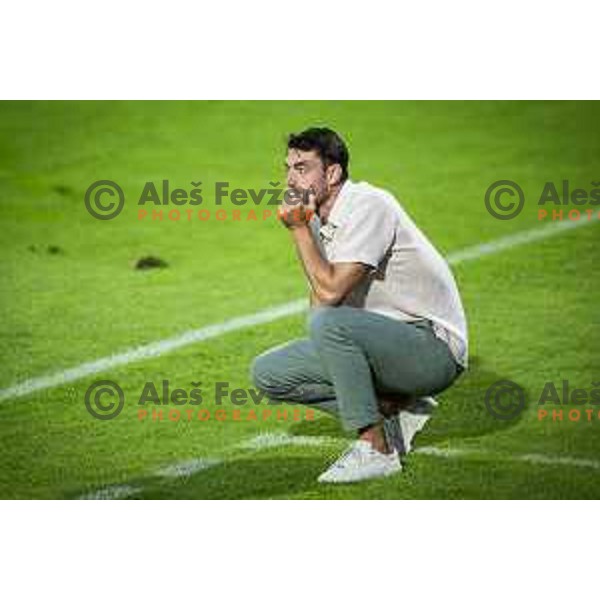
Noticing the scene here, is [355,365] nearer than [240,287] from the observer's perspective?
Yes

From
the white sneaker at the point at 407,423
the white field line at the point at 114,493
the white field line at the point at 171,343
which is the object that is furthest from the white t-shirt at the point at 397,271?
the white field line at the point at 171,343

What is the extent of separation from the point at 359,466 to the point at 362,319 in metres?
0.50

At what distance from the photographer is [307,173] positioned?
19.7 ft

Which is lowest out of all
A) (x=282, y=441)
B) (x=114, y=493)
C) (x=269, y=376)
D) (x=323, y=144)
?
(x=114, y=493)

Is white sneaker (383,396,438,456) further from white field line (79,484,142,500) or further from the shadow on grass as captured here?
white field line (79,484,142,500)

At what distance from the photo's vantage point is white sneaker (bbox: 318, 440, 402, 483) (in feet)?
19.4

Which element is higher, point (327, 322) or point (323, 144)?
point (323, 144)

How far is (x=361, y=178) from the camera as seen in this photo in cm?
1077

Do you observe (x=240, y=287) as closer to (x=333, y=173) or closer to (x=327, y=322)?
(x=333, y=173)

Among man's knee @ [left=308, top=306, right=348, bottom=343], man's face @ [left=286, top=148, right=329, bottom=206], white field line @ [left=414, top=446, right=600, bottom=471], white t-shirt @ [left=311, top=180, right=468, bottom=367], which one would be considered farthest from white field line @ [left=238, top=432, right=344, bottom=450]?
man's face @ [left=286, top=148, right=329, bottom=206]

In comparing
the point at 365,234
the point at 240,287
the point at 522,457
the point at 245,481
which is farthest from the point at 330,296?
the point at 240,287

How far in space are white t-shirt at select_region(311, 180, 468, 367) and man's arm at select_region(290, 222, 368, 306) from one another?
Result: 0.08 metres

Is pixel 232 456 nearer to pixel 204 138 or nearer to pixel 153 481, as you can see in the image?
pixel 153 481

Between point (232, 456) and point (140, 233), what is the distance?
368 cm
